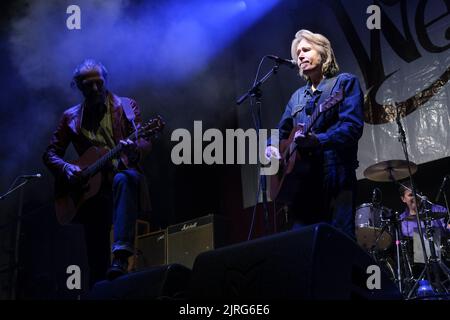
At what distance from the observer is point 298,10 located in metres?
6.25

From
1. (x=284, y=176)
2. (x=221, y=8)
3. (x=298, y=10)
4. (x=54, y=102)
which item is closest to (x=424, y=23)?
(x=298, y=10)

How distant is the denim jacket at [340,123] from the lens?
266cm

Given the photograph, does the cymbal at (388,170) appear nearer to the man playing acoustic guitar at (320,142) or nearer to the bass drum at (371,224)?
the bass drum at (371,224)

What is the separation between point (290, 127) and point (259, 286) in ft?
5.01

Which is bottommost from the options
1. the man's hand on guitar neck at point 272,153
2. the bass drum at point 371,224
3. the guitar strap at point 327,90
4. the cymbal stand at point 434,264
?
the cymbal stand at point 434,264

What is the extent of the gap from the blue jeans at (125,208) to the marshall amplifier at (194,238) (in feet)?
9.55

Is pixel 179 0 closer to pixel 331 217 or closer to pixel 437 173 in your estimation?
pixel 437 173

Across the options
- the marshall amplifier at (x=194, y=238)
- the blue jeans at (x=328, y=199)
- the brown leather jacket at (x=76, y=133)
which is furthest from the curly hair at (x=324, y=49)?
the marshall amplifier at (x=194, y=238)

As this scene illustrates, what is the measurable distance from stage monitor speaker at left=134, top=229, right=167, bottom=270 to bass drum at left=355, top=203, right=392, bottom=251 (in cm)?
234

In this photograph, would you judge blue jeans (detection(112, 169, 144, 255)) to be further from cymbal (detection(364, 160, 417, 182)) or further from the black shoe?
cymbal (detection(364, 160, 417, 182))

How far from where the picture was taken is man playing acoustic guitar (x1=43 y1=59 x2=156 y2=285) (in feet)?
9.28

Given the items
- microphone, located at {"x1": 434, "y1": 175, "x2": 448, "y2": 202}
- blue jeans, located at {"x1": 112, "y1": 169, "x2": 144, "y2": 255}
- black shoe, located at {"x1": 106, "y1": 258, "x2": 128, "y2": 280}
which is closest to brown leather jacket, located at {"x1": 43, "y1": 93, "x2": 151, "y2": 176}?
blue jeans, located at {"x1": 112, "y1": 169, "x2": 144, "y2": 255}

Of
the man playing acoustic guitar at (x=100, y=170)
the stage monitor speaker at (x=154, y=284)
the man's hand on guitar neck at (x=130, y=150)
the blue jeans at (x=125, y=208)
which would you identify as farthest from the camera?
the man's hand on guitar neck at (x=130, y=150)

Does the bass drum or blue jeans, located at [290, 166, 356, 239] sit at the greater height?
the bass drum
